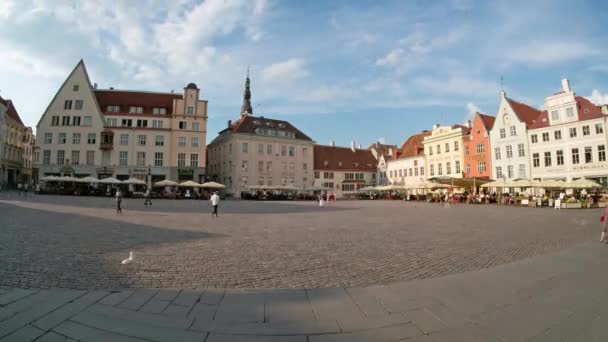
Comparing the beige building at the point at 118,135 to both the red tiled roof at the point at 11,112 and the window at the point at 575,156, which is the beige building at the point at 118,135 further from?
the window at the point at 575,156

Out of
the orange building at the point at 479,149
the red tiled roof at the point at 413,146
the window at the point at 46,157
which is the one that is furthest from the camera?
the red tiled roof at the point at 413,146

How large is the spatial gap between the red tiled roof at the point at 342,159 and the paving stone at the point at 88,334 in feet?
213

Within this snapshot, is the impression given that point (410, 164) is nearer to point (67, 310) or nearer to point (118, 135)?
point (118, 135)

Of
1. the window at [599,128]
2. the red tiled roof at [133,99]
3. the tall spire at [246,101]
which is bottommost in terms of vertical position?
the window at [599,128]

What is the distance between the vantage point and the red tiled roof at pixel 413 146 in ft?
206

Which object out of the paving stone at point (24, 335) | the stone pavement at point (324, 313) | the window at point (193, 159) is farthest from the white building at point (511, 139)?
the paving stone at point (24, 335)

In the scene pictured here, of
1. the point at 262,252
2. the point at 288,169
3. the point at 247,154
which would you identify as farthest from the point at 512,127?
the point at 262,252

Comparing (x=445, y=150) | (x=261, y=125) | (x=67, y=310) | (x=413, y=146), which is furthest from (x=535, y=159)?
(x=67, y=310)

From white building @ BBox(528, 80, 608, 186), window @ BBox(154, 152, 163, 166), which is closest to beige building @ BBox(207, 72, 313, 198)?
window @ BBox(154, 152, 163, 166)

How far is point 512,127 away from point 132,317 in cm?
5230

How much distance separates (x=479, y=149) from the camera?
49.5 m

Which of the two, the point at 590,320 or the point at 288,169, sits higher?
the point at 288,169

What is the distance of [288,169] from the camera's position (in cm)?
6256

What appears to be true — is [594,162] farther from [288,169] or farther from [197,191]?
[197,191]
